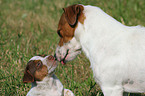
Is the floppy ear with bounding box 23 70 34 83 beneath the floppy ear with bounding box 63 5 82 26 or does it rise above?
beneath

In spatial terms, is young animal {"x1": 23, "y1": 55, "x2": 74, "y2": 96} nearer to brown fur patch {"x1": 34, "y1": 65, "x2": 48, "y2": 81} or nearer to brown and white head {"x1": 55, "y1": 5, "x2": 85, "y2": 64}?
brown fur patch {"x1": 34, "y1": 65, "x2": 48, "y2": 81}

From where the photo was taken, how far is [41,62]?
416cm

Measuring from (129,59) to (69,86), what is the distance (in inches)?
78.8

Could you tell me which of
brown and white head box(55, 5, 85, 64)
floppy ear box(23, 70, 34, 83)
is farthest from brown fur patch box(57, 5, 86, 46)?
floppy ear box(23, 70, 34, 83)

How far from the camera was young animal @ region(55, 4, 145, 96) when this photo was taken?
10.9 ft

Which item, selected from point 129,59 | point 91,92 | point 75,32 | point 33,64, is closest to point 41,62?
point 33,64

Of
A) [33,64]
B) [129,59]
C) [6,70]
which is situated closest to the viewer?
[129,59]

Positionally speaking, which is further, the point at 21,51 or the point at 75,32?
the point at 21,51

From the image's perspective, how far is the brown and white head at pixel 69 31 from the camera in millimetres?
3707

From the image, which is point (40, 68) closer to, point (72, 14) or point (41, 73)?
point (41, 73)

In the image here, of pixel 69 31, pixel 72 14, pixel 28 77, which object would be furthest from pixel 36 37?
pixel 72 14

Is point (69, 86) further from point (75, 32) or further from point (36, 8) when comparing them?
point (36, 8)

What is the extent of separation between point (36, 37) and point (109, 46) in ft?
12.2

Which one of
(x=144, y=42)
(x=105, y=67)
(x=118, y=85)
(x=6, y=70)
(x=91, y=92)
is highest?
(x=144, y=42)
